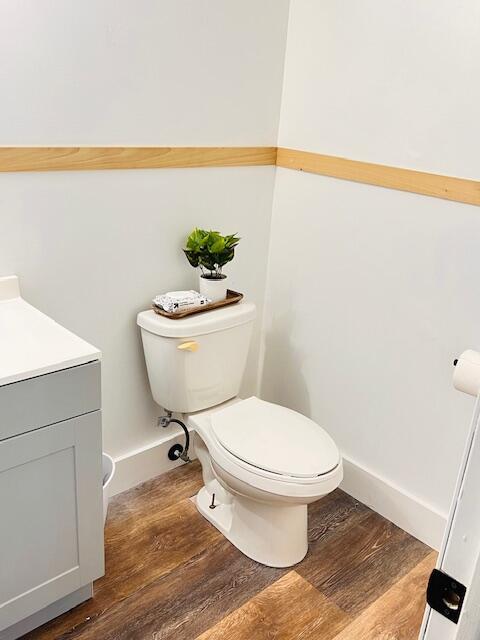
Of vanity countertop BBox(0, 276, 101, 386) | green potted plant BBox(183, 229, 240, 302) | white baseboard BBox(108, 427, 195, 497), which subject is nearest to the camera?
vanity countertop BBox(0, 276, 101, 386)

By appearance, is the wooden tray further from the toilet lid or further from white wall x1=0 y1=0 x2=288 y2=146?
white wall x1=0 y1=0 x2=288 y2=146

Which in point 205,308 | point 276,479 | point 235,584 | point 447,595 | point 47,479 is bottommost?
point 235,584

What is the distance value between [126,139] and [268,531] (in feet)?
4.34

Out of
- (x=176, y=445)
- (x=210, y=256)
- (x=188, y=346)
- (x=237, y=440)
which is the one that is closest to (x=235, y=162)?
(x=210, y=256)

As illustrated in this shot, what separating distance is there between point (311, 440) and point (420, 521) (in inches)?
21.6

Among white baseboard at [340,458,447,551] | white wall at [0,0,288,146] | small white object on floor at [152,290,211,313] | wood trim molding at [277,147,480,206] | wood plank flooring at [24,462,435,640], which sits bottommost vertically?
wood plank flooring at [24,462,435,640]

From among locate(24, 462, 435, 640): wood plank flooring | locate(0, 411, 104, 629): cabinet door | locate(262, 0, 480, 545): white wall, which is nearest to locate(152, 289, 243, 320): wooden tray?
locate(262, 0, 480, 545): white wall

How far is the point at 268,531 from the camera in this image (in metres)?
1.88

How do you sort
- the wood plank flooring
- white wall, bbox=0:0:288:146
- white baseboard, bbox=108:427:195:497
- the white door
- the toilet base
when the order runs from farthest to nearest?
white baseboard, bbox=108:427:195:497, the toilet base, the wood plank flooring, white wall, bbox=0:0:288:146, the white door

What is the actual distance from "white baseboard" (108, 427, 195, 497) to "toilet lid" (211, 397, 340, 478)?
1.25 ft

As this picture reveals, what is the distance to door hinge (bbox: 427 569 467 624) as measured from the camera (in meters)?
0.60

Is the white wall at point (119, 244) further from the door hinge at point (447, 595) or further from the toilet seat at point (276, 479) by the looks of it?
the door hinge at point (447, 595)

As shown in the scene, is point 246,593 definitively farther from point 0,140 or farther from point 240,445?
point 0,140

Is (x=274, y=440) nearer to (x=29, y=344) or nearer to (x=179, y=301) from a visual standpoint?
(x=179, y=301)
